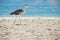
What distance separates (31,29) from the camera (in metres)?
3.39

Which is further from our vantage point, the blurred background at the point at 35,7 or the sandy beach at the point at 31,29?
the blurred background at the point at 35,7

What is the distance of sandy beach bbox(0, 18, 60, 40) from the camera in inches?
116

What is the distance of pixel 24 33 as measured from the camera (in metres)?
3.15

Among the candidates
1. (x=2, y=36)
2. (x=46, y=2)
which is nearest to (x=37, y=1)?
(x=46, y=2)

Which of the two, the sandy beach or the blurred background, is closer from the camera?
the sandy beach

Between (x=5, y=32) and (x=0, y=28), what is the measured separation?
0.29 m

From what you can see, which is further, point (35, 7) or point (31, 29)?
point (35, 7)

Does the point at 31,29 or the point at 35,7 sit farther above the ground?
the point at 35,7

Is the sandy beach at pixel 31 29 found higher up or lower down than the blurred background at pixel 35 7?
lower down

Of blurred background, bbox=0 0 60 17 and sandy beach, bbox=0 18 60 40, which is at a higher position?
blurred background, bbox=0 0 60 17

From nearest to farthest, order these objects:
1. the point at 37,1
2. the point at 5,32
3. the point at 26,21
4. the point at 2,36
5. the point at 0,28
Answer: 1. the point at 2,36
2. the point at 5,32
3. the point at 0,28
4. the point at 26,21
5. the point at 37,1

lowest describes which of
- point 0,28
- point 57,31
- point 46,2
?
point 57,31

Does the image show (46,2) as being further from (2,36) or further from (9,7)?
(2,36)

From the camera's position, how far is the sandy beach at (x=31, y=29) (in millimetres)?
2952
